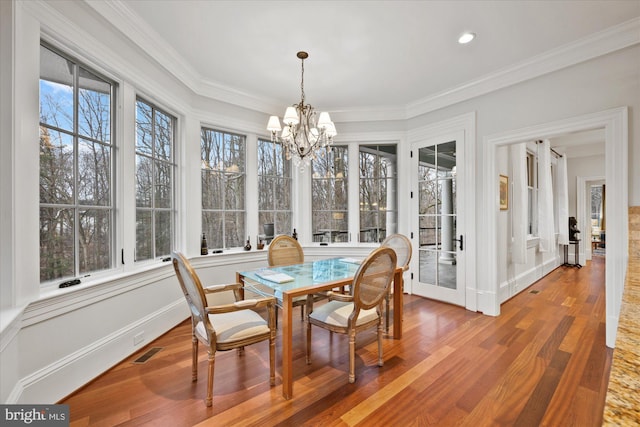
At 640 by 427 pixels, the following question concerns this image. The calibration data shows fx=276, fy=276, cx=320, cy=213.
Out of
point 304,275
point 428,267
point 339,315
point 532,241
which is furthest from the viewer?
point 532,241

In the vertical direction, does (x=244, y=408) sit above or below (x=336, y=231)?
below

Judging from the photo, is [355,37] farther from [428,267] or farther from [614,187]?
[428,267]

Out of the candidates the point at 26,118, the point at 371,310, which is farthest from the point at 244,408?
the point at 26,118

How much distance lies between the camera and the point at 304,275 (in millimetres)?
2594

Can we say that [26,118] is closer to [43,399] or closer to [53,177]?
[53,177]

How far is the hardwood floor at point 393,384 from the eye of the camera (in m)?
1.76

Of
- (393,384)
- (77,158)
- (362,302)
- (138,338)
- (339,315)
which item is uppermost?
(77,158)

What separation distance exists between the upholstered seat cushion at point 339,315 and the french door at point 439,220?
2044mm

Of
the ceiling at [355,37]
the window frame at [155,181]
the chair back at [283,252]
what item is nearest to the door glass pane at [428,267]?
the chair back at [283,252]

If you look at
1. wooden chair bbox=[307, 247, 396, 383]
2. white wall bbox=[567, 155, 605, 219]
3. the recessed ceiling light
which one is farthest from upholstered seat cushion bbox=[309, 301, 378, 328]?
white wall bbox=[567, 155, 605, 219]

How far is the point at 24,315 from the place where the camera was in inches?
66.2

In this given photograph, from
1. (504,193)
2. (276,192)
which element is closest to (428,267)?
(504,193)

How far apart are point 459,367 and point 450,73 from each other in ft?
10.4

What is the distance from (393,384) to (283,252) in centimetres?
182
